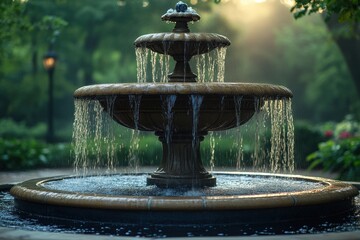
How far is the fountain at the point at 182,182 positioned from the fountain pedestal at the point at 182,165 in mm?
16

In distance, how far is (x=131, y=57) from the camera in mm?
48719

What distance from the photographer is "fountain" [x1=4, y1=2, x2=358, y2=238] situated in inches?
333

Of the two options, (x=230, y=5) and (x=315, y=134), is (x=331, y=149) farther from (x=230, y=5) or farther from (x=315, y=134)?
(x=230, y=5)

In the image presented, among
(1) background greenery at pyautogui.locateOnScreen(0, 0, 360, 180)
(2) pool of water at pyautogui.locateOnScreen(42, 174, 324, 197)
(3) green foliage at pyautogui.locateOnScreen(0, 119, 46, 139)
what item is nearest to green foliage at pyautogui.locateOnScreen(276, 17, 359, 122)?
(1) background greenery at pyautogui.locateOnScreen(0, 0, 360, 180)

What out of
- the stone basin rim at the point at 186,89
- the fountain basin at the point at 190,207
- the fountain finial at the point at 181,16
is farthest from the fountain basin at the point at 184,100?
the fountain finial at the point at 181,16

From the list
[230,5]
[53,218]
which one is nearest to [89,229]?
[53,218]

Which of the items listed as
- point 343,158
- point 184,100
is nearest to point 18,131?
point 343,158

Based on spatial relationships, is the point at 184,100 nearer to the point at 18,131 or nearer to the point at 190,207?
the point at 190,207

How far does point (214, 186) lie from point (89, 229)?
10.5 ft

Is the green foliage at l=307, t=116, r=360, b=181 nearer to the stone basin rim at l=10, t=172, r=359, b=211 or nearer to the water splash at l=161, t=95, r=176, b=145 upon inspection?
the water splash at l=161, t=95, r=176, b=145

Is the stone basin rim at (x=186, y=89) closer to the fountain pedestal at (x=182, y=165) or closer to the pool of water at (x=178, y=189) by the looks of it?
the pool of water at (x=178, y=189)

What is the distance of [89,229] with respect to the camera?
8.36 metres

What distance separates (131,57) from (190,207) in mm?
40934

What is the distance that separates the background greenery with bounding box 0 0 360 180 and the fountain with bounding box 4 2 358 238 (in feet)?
45.9
